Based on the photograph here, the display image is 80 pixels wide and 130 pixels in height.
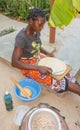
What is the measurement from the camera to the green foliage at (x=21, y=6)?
17.5 feet

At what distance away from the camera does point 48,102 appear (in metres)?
3.26

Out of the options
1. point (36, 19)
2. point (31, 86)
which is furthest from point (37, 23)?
point (31, 86)

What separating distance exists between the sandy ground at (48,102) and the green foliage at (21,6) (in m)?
2.03

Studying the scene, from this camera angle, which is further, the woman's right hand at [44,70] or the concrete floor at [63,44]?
the concrete floor at [63,44]

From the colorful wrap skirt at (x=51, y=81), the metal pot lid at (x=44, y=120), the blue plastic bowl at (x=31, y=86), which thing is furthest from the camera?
the blue plastic bowl at (x=31, y=86)

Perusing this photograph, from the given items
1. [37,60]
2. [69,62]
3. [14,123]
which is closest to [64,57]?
[69,62]

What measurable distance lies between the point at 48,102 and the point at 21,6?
109 inches

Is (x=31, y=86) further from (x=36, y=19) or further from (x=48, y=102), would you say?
(x=36, y=19)

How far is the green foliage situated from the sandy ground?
2031 mm

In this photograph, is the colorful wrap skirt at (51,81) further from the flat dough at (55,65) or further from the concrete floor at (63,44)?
the concrete floor at (63,44)

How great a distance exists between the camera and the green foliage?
5.33 metres

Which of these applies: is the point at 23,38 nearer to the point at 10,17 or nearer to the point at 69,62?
the point at 69,62

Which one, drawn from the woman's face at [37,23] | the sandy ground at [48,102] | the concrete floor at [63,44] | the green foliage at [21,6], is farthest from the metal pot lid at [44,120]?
the green foliage at [21,6]

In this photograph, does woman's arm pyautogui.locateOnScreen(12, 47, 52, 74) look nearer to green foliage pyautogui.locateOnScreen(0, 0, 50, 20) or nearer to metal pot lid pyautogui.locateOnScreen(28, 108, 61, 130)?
metal pot lid pyautogui.locateOnScreen(28, 108, 61, 130)
